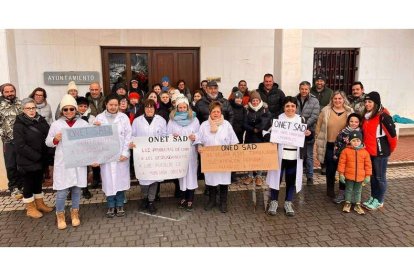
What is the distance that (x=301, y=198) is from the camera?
5.93 m

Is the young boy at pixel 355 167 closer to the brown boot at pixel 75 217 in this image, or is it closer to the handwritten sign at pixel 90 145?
the handwritten sign at pixel 90 145

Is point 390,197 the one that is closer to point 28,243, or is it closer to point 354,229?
point 354,229

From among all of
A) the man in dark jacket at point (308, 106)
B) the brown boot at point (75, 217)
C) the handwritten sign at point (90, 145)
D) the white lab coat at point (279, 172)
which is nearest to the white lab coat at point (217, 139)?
the white lab coat at point (279, 172)

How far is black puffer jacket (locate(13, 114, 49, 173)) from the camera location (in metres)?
4.77

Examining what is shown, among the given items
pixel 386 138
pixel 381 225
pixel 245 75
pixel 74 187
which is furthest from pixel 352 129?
pixel 245 75

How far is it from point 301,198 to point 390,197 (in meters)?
1.53

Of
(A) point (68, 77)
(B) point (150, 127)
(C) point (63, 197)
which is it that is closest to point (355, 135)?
(B) point (150, 127)

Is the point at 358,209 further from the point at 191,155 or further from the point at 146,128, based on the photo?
the point at 146,128

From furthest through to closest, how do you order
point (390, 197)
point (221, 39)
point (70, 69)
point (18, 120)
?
point (221, 39), point (70, 69), point (390, 197), point (18, 120)

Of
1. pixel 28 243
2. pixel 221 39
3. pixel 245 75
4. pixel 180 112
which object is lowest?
pixel 28 243

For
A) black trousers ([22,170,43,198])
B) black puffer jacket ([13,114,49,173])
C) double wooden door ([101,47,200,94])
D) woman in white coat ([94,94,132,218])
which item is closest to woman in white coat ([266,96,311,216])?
woman in white coat ([94,94,132,218])

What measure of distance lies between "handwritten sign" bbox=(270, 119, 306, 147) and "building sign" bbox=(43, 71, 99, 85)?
20.5 ft

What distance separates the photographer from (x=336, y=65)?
11.1m

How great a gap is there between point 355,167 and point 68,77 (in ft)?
25.3
